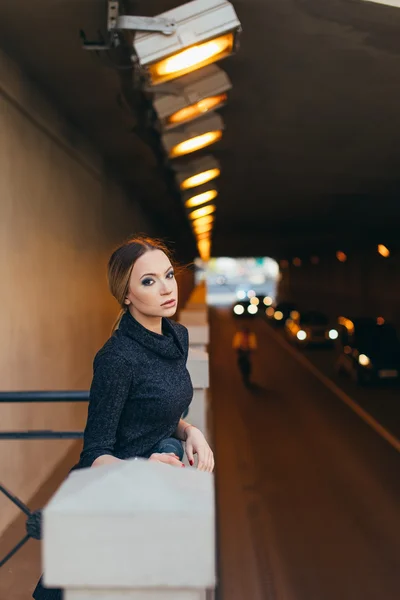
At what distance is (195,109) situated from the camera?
676 cm

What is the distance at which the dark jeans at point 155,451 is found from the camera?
8.82 feet

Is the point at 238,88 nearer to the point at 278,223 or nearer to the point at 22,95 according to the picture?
the point at 22,95

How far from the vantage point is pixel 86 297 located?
1119 centimetres

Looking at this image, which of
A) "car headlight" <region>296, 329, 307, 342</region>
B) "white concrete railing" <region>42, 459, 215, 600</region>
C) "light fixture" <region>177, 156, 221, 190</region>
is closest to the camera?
"white concrete railing" <region>42, 459, 215, 600</region>

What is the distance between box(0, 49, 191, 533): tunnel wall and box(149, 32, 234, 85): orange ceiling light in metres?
1.86

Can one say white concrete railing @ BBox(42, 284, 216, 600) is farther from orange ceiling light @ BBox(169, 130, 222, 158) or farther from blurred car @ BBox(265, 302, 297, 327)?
blurred car @ BBox(265, 302, 297, 327)

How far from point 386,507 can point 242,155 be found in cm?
662

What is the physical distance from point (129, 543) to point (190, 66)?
15.0 feet

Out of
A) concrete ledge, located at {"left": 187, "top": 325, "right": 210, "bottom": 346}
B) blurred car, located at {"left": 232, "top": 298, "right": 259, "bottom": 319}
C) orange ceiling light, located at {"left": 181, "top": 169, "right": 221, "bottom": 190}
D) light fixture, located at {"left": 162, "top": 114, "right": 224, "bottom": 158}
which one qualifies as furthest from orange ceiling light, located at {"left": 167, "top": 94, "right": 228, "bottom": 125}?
blurred car, located at {"left": 232, "top": 298, "right": 259, "bottom": 319}

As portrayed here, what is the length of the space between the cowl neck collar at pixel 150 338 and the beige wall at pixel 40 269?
3.79 meters

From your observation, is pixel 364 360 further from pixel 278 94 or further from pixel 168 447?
pixel 168 447

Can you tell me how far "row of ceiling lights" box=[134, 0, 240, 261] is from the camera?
4789 mm

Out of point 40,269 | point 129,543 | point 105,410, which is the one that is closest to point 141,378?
point 105,410

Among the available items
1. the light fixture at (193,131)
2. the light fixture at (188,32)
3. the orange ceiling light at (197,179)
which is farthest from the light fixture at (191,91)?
the orange ceiling light at (197,179)
